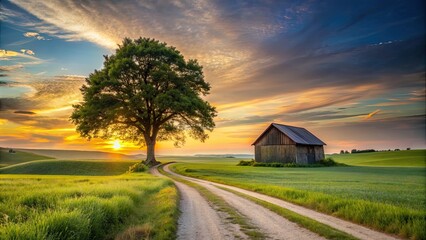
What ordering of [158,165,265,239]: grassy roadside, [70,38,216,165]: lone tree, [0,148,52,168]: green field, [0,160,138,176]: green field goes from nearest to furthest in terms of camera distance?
[158,165,265,239]: grassy roadside < [70,38,216,165]: lone tree < [0,160,138,176]: green field < [0,148,52,168]: green field

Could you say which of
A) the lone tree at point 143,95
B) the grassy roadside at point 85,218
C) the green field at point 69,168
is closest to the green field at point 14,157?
the green field at point 69,168

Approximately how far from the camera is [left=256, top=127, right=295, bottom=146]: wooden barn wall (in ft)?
228

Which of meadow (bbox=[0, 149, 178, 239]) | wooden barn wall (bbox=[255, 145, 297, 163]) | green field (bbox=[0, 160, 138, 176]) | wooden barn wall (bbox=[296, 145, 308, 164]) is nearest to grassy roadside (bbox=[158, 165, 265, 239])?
meadow (bbox=[0, 149, 178, 239])

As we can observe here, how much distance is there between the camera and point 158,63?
51188 millimetres

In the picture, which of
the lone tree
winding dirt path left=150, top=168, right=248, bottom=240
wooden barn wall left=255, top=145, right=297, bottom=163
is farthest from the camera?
wooden barn wall left=255, top=145, right=297, bottom=163

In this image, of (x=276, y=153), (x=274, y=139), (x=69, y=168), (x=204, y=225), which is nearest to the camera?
(x=204, y=225)

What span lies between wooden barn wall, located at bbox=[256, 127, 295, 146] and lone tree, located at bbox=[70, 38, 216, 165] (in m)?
22.0

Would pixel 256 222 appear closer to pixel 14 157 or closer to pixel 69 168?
pixel 69 168

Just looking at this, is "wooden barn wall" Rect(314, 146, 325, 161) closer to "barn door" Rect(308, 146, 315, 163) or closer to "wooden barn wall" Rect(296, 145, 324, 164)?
"wooden barn wall" Rect(296, 145, 324, 164)

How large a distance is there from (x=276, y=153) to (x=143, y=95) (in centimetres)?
3582

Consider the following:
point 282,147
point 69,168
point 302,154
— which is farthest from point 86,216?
point 302,154

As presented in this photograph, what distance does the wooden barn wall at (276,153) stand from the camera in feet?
224

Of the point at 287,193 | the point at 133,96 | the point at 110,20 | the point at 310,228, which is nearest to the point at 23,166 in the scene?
the point at 133,96

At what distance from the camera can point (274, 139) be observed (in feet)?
235
